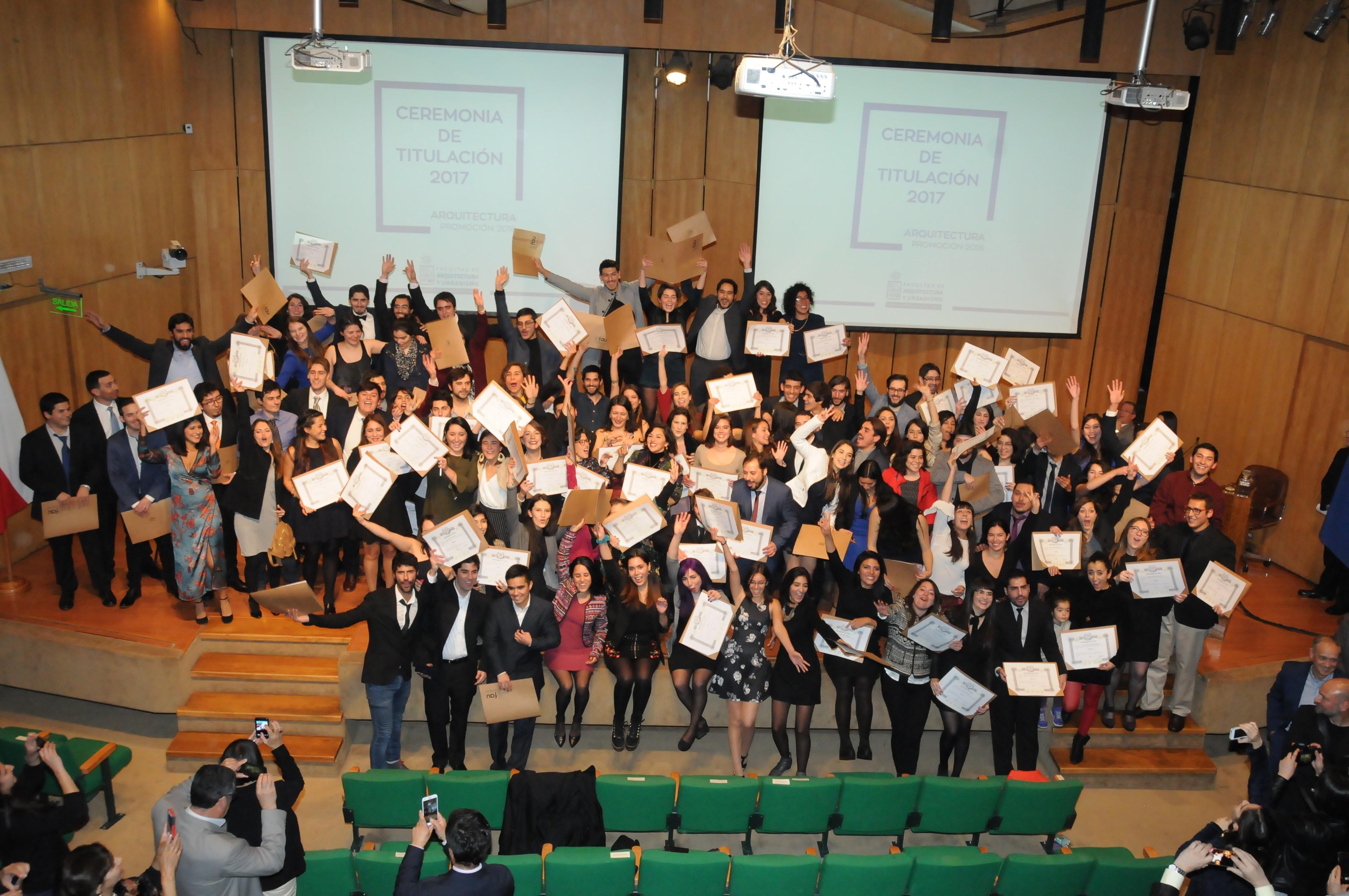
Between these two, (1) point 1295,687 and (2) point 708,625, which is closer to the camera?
(1) point 1295,687

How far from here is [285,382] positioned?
7.84m

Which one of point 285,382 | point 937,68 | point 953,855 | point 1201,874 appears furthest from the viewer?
point 937,68

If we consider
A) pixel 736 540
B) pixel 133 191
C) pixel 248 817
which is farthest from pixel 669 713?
pixel 133 191

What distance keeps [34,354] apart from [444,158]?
12.8ft

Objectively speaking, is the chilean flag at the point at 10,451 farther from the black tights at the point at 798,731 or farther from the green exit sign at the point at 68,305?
the black tights at the point at 798,731

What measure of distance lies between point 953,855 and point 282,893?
3.16 metres

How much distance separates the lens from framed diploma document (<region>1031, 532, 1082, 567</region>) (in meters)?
6.46

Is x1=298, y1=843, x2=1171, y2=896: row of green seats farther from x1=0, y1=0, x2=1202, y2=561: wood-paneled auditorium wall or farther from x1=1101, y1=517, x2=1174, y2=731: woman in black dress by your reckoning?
x1=0, y1=0, x2=1202, y2=561: wood-paneled auditorium wall

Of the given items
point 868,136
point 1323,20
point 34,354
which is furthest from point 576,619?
point 1323,20

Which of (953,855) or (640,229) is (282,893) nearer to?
(953,855)

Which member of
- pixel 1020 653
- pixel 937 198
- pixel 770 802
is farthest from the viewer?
pixel 937 198

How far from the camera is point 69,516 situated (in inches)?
262

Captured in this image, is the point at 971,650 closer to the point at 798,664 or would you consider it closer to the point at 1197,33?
the point at 798,664

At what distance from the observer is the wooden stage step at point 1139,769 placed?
6.72 meters
